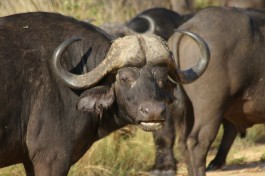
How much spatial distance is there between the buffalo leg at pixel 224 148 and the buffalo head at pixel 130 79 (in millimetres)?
4300

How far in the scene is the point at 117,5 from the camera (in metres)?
17.8

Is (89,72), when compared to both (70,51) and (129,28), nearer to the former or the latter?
(70,51)

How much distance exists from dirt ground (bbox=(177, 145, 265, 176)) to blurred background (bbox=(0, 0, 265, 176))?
23mm

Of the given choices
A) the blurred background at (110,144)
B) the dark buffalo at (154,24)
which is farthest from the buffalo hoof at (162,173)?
the dark buffalo at (154,24)

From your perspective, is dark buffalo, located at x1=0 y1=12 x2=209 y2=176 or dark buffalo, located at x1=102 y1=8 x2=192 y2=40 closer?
dark buffalo, located at x1=0 y1=12 x2=209 y2=176

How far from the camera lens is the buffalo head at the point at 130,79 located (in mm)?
7887

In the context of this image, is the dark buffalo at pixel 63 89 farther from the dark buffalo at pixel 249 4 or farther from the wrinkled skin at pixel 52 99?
the dark buffalo at pixel 249 4

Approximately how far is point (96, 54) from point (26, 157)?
116 cm

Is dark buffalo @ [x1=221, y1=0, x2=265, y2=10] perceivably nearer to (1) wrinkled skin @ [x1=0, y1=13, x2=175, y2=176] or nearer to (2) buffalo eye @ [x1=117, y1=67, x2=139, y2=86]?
(1) wrinkled skin @ [x1=0, y1=13, x2=175, y2=176]

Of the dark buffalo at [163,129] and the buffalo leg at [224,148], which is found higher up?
the dark buffalo at [163,129]

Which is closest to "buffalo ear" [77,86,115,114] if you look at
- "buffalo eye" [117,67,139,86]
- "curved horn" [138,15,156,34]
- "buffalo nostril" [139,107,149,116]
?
"buffalo eye" [117,67,139,86]

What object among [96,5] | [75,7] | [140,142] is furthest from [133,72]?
Result: [96,5]

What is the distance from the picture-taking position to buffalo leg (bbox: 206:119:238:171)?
12406mm

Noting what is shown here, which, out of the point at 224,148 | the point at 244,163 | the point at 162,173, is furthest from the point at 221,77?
the point at 244,163
